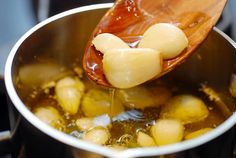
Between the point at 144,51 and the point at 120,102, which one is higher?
the point at 144,51

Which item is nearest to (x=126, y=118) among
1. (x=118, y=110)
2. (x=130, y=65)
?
→ (x=118, y=110)

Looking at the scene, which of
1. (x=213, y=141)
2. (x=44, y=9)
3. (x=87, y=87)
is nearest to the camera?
(x=213, y=141)

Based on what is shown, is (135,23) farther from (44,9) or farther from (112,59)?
(44,9)

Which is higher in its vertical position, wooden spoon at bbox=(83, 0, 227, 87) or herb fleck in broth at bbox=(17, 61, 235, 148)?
wooden spoon at bbox=(83, 0, 227, 87)

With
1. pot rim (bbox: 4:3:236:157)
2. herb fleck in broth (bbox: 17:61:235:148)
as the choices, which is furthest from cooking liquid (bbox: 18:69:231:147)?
pot rim (bbox: 4:3:236:157)

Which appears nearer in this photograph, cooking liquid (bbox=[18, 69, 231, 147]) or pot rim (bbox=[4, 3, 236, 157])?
pot rim (bbox=[4, 3, 236, 157])

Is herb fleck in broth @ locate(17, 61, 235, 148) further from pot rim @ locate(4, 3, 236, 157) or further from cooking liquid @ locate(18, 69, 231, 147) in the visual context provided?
pot rim @ locate(4, 3, 236, 157)

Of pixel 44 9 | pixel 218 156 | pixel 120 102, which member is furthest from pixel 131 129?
pixel 44 9

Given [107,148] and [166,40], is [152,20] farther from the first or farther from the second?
[107,148]
